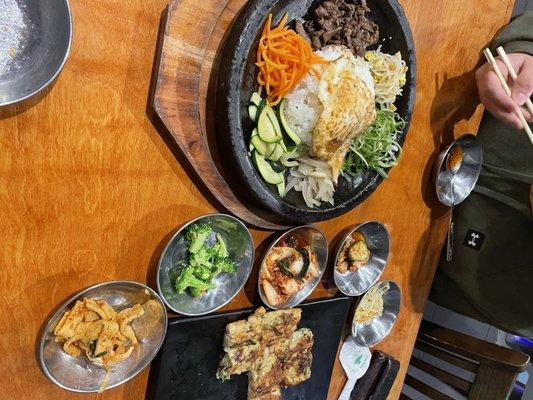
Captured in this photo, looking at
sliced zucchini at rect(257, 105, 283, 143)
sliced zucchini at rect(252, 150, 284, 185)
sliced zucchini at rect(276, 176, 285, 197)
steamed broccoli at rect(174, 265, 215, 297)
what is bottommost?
steamed broccoli at rect(174, 265, 215, 297)

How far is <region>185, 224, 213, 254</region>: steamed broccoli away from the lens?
199 centimetres

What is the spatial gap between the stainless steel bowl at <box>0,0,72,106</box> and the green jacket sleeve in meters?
2.52

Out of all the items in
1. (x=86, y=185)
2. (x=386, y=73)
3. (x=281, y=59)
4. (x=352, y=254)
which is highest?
(x=386, y=73)

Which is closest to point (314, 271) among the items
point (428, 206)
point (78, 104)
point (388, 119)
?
point (388, 119)

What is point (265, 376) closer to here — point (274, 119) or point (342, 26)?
point (274, 119)

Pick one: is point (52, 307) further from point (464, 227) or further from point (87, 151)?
point (464, 227)

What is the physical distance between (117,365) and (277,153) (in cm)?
111

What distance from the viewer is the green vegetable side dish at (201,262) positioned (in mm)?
2008

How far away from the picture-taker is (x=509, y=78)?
2727 millimetres

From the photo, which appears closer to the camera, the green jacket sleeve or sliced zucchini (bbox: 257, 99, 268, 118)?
sliced zucchini (bbox: 257, 99, 268, 118)

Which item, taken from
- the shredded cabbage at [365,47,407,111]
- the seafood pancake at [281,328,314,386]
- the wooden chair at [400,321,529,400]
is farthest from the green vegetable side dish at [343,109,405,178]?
the wooden chair at [400,321,529,400]

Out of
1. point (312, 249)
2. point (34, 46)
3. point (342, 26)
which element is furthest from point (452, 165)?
point (34, 46)

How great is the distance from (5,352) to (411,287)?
2455 mm

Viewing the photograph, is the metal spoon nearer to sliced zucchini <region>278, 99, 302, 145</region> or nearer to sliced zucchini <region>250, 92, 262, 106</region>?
sliced zucchini <region>278, 99, 302, 145</region>
